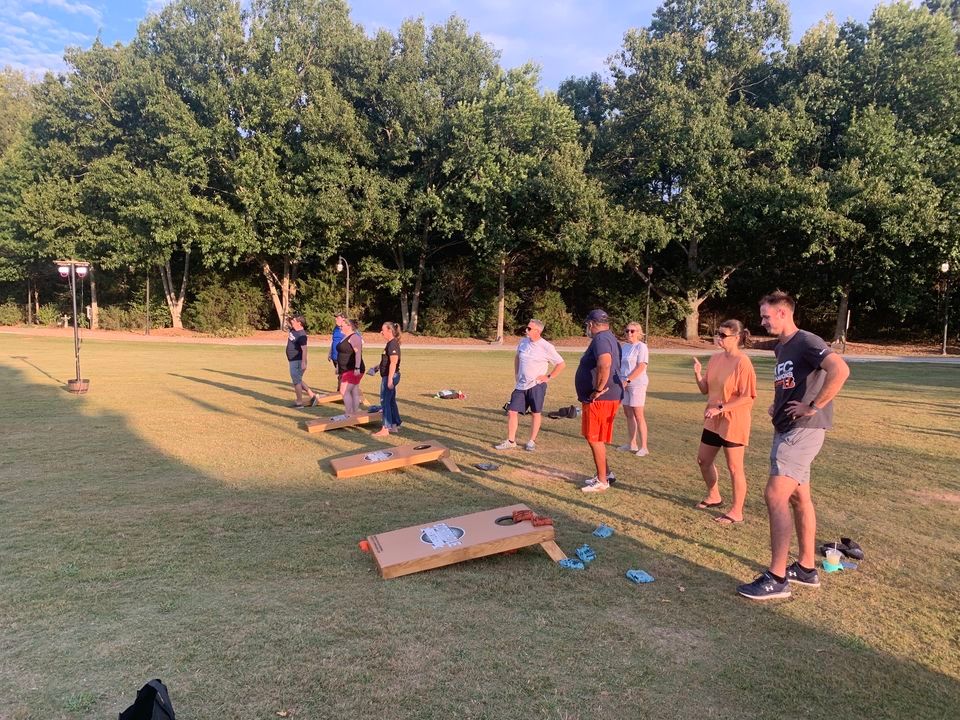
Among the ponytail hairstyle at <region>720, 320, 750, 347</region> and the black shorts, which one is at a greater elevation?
the ponytail hairstyle at <region>720, 320, 750, 347</region>

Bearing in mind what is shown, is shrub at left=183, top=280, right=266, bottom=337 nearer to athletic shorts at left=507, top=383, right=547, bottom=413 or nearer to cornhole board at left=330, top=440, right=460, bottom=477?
athletic shorts at left=507, top=383, right=547, bottom=413

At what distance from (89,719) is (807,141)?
3664 cm

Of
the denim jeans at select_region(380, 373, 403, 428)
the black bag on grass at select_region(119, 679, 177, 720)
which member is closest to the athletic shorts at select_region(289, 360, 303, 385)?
the denim jeans at select_region(380, 373, 403, 428)

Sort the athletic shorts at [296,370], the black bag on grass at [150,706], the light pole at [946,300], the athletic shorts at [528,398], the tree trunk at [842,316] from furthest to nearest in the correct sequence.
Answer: the tree trunk at [842,316] → the light pole at [946,300] → the athletic shorts at [296,370] → the athletic shorts at [528,398] → the black bag on grass at [150,706]

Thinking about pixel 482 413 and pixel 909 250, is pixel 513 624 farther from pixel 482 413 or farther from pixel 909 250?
pixel 909 250

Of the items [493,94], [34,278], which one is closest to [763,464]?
[493,94]

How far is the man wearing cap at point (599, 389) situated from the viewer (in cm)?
620

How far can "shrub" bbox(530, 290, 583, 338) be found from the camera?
36.9 m

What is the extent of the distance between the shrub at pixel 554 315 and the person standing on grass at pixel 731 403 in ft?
101

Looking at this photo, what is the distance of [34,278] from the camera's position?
144ft

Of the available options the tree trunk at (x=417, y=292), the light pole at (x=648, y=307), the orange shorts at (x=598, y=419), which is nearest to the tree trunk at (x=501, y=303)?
the tree trunk at (x=417, y=292)

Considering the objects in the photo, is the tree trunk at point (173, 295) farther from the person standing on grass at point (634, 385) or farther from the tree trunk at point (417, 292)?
the person standing on grass at point (634, 385)

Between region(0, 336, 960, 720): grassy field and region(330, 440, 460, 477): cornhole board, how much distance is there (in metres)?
0.18

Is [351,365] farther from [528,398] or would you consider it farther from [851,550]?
[851,550]
